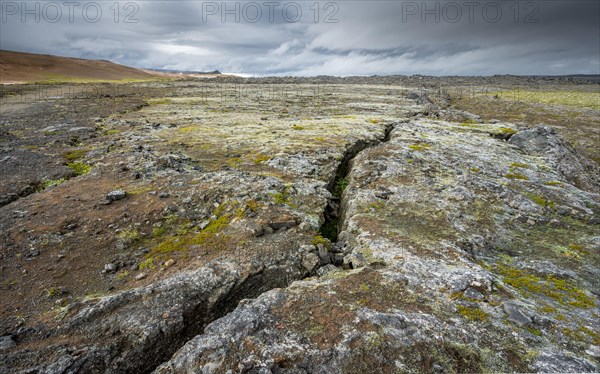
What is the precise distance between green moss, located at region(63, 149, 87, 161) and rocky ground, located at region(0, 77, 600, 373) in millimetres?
251

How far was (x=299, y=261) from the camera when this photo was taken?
954cm

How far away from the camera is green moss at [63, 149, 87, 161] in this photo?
19425 mm

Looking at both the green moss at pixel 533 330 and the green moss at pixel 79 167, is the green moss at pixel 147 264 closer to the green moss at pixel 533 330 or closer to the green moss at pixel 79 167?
the green moss at pixel 533 330

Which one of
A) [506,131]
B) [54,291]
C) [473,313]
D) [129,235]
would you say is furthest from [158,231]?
[506,131]

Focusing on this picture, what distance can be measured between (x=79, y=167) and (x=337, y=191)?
14.1 m

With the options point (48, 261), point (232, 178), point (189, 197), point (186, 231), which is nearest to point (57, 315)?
point (48, 261)

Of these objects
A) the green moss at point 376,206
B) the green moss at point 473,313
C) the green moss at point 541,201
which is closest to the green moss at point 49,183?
the green moss at point 376,206

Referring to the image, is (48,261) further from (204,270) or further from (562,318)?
(562,318)

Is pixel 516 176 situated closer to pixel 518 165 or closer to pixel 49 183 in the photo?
pixel 518 165

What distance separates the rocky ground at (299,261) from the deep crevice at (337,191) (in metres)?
0.13

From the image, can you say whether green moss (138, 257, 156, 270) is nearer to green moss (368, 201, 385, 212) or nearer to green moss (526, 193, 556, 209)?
green moss (368, 201, 385, 212)

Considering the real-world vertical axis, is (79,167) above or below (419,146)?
below

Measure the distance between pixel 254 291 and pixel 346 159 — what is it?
13.1 m

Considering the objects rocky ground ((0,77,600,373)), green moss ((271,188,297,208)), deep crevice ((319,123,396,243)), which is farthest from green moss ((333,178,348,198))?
green moss ((271,188,297,208))
